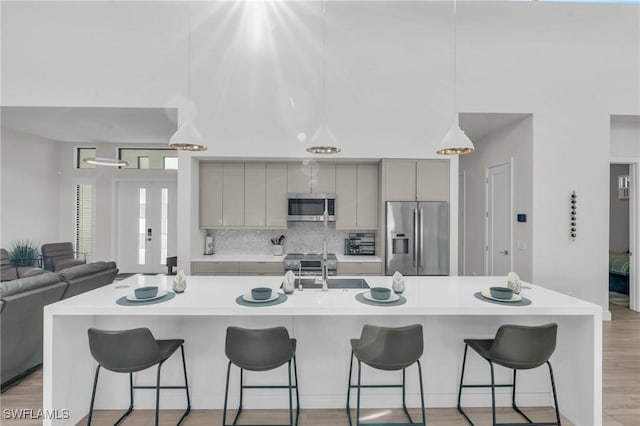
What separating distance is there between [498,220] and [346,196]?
94.8 inches

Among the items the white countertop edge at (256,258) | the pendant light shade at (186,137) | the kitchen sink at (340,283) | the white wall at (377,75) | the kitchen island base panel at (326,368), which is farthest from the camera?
the white countertop edge at (256,258)

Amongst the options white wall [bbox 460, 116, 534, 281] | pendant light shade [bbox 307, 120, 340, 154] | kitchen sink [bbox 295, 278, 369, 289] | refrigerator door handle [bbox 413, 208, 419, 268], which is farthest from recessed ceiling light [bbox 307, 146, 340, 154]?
white wall [bbox 460, 116, 534, 281]

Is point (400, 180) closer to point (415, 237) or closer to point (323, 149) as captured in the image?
point (415, 237)

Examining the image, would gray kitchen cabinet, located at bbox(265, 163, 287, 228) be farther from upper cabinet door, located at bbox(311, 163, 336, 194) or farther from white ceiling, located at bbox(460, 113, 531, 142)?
white ceiling, located at bbox(460, 113, 531, 142)

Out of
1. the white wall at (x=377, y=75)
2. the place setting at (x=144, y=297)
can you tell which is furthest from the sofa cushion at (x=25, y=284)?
the white wall at (x=377, y=75)

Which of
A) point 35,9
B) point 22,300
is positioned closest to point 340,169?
point 22,300

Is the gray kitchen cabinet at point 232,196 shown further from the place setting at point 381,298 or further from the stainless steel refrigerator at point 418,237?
the place setting at point 381,298

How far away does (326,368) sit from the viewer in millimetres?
2277

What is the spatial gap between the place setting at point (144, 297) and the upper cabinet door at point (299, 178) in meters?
2.57

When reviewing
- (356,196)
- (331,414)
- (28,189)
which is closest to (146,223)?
(28,189)

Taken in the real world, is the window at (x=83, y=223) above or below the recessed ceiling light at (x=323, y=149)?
below

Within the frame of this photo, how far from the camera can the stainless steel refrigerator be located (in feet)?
13.1

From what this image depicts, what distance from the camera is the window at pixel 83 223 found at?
652 centimetres

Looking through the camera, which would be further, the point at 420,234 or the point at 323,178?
the point at 323,178
